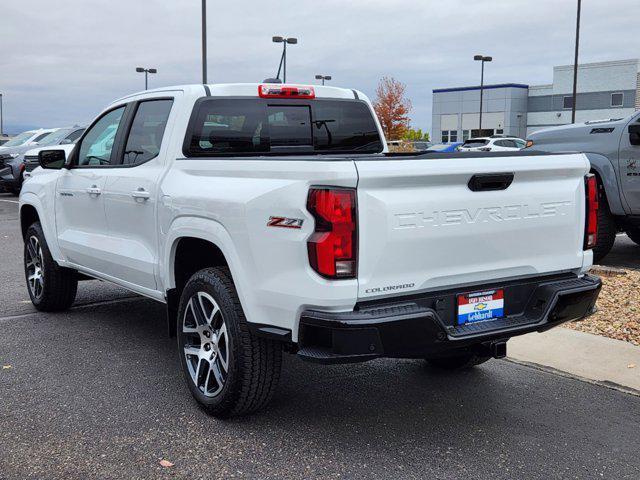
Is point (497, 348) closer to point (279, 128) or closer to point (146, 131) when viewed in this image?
point (279, 128)

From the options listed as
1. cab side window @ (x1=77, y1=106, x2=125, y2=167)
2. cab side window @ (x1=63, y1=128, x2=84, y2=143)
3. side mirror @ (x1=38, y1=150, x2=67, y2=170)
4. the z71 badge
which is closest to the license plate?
the z71 badge

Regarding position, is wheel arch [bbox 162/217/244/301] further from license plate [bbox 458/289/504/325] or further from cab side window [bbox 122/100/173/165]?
license plate [bbox 458/289/504/325]

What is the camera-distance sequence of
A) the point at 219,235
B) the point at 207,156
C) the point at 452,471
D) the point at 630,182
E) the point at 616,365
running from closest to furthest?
the point at 452,471 < the point at 219,235 < the point at 207,156 < the point at 616,365 < the point at 630,182

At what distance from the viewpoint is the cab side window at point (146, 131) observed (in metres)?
5.01

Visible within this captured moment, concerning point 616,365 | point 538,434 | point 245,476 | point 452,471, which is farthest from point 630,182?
point 245,476

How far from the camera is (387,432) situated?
4074mm

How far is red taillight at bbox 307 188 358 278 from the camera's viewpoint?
337 centimetres

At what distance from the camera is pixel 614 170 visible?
8633mm

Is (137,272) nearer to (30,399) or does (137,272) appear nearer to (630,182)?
(30,399)

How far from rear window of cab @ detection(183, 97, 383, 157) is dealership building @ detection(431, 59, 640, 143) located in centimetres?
5798

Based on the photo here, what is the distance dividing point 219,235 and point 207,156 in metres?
1.07

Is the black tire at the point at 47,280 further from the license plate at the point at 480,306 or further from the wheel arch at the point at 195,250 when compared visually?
the license plate at the point at 480,306

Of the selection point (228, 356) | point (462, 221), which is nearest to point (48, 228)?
point (228, 356)

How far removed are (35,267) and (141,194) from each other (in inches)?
107
